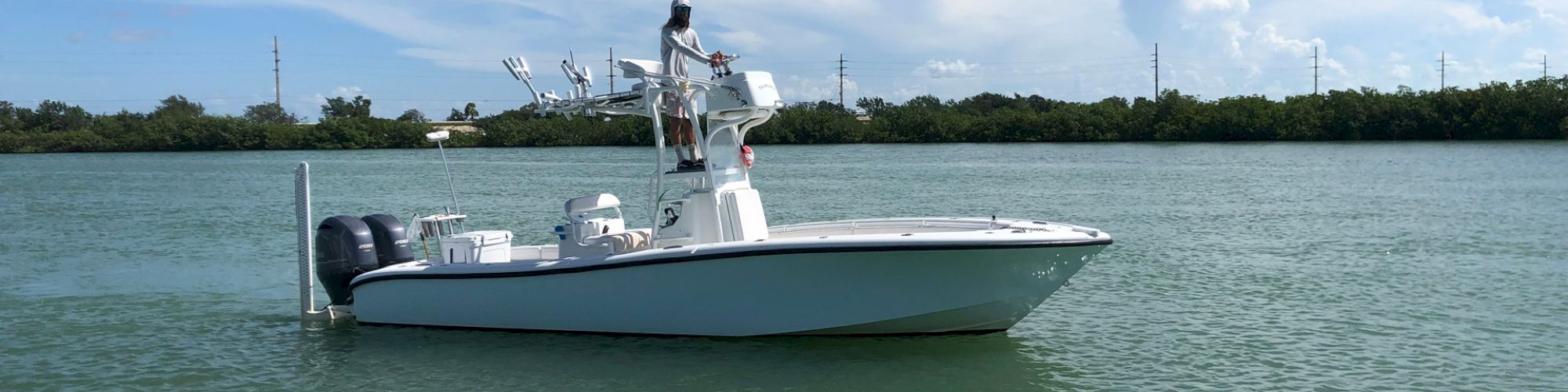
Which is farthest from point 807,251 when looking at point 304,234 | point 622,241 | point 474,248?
point 304,234

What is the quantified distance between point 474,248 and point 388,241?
1.01 metres

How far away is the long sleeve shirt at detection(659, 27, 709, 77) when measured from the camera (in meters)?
10.2

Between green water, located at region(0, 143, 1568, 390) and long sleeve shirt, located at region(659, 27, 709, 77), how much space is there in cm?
219

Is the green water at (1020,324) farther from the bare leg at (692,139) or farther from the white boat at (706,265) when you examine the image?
the bare leg at (692,139)

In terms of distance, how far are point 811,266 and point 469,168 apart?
42601mm

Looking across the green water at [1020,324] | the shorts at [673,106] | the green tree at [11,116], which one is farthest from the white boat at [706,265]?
the green tree at [11,116]

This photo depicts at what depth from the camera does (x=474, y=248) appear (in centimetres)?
1106

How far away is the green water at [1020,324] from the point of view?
9859mm

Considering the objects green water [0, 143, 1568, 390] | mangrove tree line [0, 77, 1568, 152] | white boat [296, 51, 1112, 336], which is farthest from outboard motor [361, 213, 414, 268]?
mangrove tree line [0, 77, 1568, 152]

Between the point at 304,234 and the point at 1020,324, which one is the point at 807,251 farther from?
the point at 304,234

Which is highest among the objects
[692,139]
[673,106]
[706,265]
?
[673,106]

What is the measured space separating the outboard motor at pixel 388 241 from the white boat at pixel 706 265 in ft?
0.05

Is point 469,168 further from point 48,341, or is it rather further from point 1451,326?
point 1451,326

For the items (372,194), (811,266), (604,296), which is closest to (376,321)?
(604,296)
